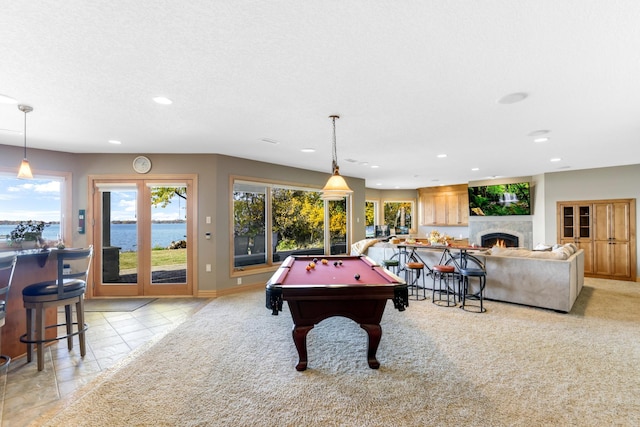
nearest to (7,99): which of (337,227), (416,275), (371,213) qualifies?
(416,275)

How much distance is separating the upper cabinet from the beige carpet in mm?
6161

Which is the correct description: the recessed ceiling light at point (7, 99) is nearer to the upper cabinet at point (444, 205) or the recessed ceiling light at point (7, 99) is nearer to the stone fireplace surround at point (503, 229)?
the stone fireplace surround at point (503, 229)

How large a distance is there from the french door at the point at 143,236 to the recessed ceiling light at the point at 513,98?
4714 mm

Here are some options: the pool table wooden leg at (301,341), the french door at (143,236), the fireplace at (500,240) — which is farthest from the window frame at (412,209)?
the pool table wooden leg at (301,341)

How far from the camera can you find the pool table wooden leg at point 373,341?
2732 mm

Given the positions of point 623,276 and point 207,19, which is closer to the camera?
point 207,19

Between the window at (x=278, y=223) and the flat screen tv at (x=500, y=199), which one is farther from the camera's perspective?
the flat screen tv at (x=500, y=199)

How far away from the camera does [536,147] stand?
4.75m

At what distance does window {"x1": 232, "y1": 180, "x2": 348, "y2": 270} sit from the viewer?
577 cm

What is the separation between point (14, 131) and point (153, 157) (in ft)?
5.53

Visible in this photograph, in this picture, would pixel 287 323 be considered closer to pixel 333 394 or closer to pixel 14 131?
pixel 333 394

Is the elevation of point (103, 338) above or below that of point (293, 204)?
below

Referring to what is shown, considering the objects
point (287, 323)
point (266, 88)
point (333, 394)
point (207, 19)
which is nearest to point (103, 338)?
point (287, 323)

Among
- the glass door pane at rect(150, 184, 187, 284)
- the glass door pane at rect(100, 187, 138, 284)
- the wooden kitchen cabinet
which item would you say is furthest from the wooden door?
the glass door pane at rect(100, 187, 138, 284)
